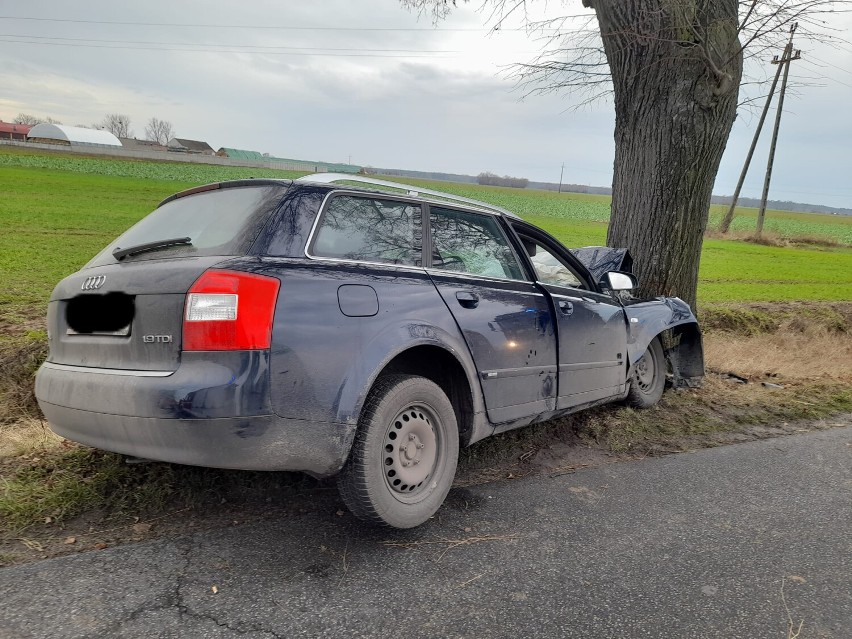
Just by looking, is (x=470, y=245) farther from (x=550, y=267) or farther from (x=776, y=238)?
(x=776, y=238)

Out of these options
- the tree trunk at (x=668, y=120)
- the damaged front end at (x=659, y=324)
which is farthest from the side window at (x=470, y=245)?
the tree trunk at (x=668, y=120)

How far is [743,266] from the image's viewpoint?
2302 centimetres

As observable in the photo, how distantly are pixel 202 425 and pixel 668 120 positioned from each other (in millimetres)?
5524

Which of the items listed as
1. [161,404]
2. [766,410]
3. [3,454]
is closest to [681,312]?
[766,410]

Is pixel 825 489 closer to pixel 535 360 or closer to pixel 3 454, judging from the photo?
pixel 535 360

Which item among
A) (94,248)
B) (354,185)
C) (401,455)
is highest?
(354,185)

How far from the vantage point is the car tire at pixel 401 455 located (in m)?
2.72

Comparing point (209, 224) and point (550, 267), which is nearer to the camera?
point (209, 224)

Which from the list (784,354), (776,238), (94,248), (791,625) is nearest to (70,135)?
(94,248)

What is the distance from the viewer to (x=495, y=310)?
3477mm

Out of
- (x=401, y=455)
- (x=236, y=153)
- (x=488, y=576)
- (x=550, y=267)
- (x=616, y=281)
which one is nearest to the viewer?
(x=488, y=576)

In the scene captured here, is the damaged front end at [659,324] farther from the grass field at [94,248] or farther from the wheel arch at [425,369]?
the grass field at [94,248]

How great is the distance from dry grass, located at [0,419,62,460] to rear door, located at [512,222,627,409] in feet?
10.6

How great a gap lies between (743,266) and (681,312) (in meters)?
20.0
